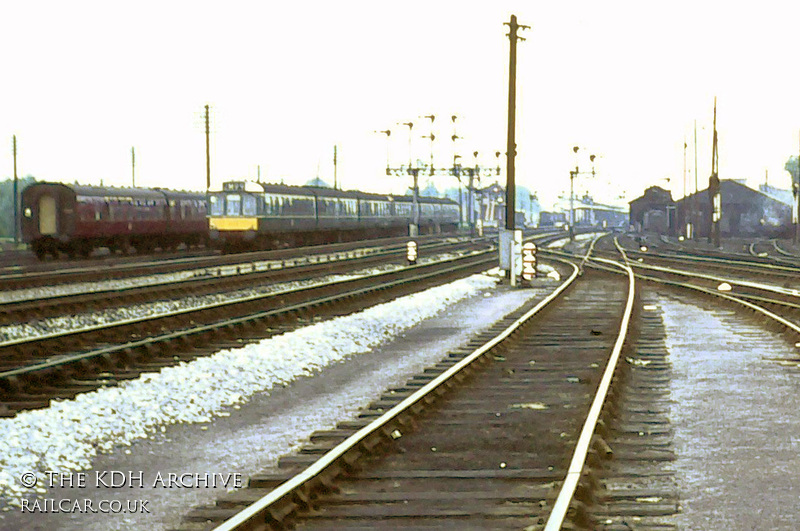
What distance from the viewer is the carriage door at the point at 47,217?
46.4 meters

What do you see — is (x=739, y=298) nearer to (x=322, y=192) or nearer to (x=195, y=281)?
(x=195, y=281)

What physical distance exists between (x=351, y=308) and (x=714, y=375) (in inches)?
433

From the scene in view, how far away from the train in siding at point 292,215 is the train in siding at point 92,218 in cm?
283

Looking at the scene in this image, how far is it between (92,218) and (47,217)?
5.60 feet

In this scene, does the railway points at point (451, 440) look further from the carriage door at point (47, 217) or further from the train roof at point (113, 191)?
the train roof at point (113, 191)

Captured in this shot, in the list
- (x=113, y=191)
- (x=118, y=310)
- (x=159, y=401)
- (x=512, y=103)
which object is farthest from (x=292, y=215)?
(x=159, y=401)

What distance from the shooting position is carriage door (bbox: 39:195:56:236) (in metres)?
46.4

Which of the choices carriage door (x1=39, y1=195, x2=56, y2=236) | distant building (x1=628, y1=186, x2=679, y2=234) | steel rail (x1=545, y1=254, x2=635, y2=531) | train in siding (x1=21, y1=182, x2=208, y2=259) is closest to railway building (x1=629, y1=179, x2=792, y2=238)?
distant building (x1=628, y1=186, x2=679, y2=234)

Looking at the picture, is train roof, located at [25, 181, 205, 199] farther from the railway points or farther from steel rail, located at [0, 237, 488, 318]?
the railway points

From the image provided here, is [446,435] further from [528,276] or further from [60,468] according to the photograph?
[528,276]

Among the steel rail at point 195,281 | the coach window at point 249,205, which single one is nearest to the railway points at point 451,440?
the steel rail at point 195,281

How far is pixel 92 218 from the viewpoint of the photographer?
154 feet

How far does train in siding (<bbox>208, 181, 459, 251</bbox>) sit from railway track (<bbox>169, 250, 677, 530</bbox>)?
37.3 metres

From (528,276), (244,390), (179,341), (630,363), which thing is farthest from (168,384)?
(528,276)
